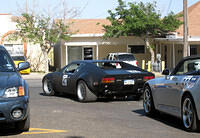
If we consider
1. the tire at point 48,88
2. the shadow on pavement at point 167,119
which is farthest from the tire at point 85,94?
the tire at point 48,88

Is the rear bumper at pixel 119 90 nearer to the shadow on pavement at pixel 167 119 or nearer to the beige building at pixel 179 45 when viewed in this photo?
the shadow on pavement at pixel 167 119

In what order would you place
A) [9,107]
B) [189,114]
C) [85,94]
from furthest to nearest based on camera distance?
[85,94]
[189,114]
[9,107]

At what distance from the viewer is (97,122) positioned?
8.71 meters

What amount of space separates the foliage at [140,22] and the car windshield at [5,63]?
974 inches

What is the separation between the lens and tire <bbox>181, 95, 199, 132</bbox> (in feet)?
23.9

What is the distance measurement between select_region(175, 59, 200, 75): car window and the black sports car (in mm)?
3758

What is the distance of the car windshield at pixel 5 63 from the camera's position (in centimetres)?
812

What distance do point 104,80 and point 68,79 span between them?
185 centimetres

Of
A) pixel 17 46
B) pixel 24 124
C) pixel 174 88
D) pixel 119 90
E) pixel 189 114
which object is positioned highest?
pixel 17 46

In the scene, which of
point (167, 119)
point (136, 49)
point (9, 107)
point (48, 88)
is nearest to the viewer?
point (9, 107)

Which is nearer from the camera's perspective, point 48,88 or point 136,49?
point 48,88

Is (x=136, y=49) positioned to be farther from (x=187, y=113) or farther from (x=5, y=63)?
(x=187, y=113)

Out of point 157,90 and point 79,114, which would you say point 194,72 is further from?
point 79,114

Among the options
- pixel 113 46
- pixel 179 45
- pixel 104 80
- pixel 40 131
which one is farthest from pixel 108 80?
pixel 113 46
